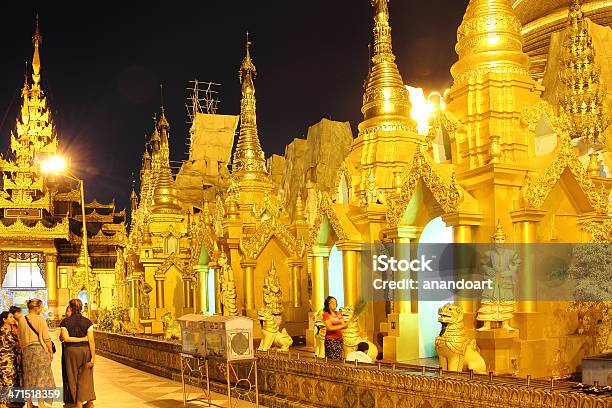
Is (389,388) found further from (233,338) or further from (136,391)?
(136,391)

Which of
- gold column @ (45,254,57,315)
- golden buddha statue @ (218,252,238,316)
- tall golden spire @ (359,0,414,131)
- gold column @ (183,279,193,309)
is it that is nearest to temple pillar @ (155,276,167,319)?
gold column @ (183,279,193,309)

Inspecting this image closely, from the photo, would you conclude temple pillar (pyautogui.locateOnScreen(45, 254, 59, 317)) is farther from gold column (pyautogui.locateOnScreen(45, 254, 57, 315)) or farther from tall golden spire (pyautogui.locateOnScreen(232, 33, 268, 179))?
tall golden spire (pyautogui.locateOnScreen(232, 33, 268, 179))

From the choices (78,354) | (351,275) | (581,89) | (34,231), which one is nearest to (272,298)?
(351,275)

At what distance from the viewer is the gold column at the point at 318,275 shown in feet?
45.2

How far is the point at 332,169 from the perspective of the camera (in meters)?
42.8

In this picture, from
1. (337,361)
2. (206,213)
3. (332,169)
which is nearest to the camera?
(337,361)

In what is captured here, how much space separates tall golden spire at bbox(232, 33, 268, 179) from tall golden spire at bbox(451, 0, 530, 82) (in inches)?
343

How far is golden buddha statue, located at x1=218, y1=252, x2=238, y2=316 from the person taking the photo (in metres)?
15.5

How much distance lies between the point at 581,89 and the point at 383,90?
16.6 ft

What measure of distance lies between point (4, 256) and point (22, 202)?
4339 millimetres

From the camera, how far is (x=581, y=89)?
16.5 m

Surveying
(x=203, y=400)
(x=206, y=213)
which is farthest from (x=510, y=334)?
(x=206, y=213)

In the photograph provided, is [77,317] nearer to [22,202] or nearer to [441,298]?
[441,298]

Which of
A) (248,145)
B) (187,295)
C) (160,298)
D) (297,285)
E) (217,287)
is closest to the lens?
(297,285)
